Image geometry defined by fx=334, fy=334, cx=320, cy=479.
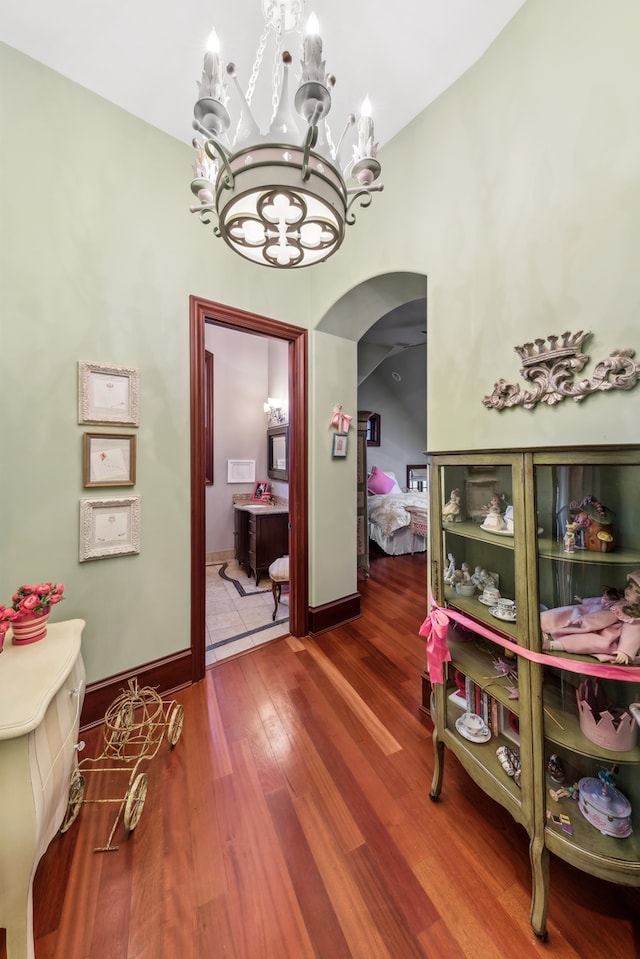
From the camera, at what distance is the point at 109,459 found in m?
1.83

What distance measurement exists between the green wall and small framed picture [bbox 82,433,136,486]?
0.20 ft

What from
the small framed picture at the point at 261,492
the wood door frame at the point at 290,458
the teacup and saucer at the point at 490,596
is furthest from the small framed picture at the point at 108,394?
the small framed picture at the point at 261,492

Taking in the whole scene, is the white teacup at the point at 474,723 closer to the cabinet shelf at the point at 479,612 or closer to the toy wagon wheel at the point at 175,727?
the cabinet shelf at the point at 479,612

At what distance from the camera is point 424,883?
1104 millimetres

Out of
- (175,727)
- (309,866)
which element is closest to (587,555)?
(309,866)

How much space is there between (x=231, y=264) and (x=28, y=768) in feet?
8.70

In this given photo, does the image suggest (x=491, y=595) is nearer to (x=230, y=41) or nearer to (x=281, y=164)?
(x=281, y=164)

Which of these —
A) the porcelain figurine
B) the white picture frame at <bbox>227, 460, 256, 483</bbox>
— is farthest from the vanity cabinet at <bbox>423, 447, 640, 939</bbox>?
the white picture frame at <bbox>227, 460, 256, 483</bbox>

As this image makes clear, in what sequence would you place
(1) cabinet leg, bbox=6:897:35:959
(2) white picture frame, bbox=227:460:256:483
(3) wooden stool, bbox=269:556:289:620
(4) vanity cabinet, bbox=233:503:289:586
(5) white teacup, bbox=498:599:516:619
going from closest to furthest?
(1) cabinet leg, bbox=6:897:35:959 < (5) white teacup, bbox=498:599:516:619 < (3) wooden stool, bbox=269:556:289:620 < (4) vanity cabinet, bbox=233:503:289:586 < (2) white picture frame, bbox=227:460:256:483

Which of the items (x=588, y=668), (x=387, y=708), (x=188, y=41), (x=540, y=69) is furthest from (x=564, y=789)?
(x=188, y=41)

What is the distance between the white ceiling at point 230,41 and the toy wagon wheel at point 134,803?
3214mm

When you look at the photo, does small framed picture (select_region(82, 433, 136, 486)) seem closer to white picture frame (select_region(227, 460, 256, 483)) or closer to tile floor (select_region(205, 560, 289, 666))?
tile floor (select_region(205, 560, 289, 666))

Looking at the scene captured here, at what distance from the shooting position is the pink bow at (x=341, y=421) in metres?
2.75

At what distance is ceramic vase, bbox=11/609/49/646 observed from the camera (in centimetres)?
127
